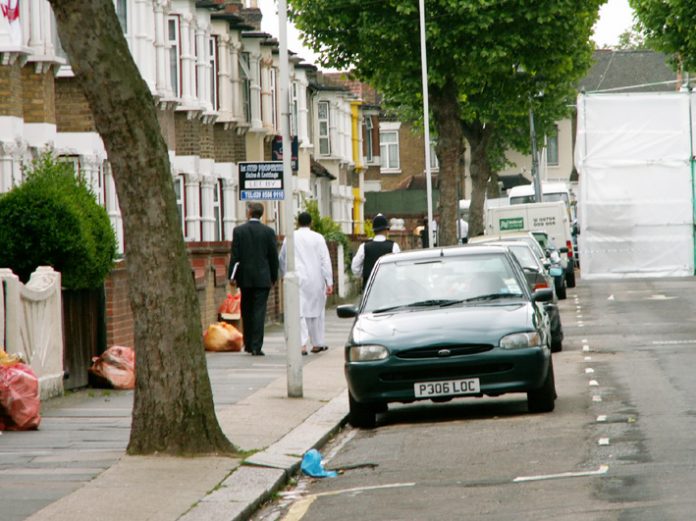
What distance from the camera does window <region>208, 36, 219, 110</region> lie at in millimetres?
39375

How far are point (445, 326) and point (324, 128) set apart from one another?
51807 mm

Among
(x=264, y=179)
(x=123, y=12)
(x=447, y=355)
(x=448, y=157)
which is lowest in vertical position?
(x=447, y=355)

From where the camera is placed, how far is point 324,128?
65688 millimetres

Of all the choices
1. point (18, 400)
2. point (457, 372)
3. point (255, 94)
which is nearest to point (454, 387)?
point (457, 372)

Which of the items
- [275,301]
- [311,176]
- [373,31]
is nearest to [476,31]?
[373,31]

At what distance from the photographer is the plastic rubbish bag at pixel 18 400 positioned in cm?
1355

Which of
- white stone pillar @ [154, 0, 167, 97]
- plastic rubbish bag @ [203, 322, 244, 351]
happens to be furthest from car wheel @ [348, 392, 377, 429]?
white stone pillar @ [154, 0, 167, 97]

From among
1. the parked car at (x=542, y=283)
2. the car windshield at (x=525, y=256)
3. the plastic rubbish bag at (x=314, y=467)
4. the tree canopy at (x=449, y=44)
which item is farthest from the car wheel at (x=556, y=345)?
the tree canopy at (x=449, y=44)

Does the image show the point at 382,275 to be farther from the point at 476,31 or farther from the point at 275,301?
the point at 476,31

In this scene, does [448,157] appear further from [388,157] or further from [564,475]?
[388,157]

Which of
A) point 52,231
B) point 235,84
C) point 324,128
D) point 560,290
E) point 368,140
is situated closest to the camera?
point 52,231

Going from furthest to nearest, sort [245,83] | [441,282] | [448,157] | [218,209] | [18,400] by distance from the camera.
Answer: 1. [448,157]
2. [245,83]
3. [218,209]
4. [441,282]
5. [18,400]

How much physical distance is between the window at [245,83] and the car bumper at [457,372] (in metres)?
29.1

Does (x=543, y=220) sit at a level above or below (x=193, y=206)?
below
